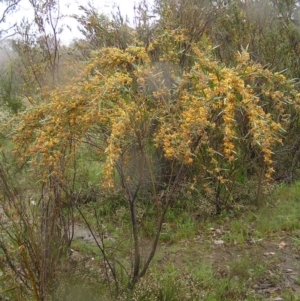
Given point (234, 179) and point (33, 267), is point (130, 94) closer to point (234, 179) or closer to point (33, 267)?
point (33, 267)

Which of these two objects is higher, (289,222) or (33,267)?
(33,267)

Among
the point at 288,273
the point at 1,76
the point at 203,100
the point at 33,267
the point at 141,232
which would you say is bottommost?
the point at 288,273

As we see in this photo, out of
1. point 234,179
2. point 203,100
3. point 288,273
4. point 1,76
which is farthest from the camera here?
point 1,76

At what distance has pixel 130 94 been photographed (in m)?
3.00

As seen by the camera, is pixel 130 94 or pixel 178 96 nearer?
pixel 130 94

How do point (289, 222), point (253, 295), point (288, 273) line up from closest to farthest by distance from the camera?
1. point (253, 295)
2. point (288, 273)
3. point (289, 222)

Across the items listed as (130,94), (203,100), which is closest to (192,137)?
(203,100)

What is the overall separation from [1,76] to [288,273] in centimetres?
816

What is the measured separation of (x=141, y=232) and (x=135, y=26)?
294 cm

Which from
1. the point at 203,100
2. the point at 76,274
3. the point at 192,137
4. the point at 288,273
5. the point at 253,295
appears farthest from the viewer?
the point at 288,273

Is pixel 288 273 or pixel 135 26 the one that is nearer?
pixel 288 273

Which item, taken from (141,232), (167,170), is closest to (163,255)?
(141,232)

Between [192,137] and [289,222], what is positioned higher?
[192,137]

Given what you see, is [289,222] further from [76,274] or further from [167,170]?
[76,274]
